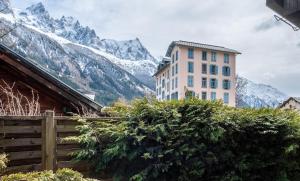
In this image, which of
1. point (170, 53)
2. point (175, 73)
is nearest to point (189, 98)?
point (175, 73)

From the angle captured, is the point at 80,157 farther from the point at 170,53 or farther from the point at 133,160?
the point at 170,53

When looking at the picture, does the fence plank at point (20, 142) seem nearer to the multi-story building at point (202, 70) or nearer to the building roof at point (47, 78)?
the building roof at point (47, 78)

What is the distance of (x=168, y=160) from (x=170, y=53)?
5968 centimetres

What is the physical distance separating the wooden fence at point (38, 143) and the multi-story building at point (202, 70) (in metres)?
50.6

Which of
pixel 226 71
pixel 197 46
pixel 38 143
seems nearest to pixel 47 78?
pixel 38 143

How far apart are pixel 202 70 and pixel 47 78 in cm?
5286

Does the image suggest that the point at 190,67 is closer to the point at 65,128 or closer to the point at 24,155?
the point at 65,128

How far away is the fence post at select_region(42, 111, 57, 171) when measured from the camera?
6.24m

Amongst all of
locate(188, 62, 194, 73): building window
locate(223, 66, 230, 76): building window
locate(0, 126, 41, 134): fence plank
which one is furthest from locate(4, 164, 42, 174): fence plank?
locate(223, 66, 230, 76): building window

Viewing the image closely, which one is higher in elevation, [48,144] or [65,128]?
[65,128]

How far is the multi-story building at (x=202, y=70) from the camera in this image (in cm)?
5875

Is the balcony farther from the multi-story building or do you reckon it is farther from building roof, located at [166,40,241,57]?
building roof, located at [166,40,241,57]

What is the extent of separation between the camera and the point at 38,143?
6.24 m

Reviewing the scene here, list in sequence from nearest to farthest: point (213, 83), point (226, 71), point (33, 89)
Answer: point (33, 89)
point (213, 83)
point (226, 71)
